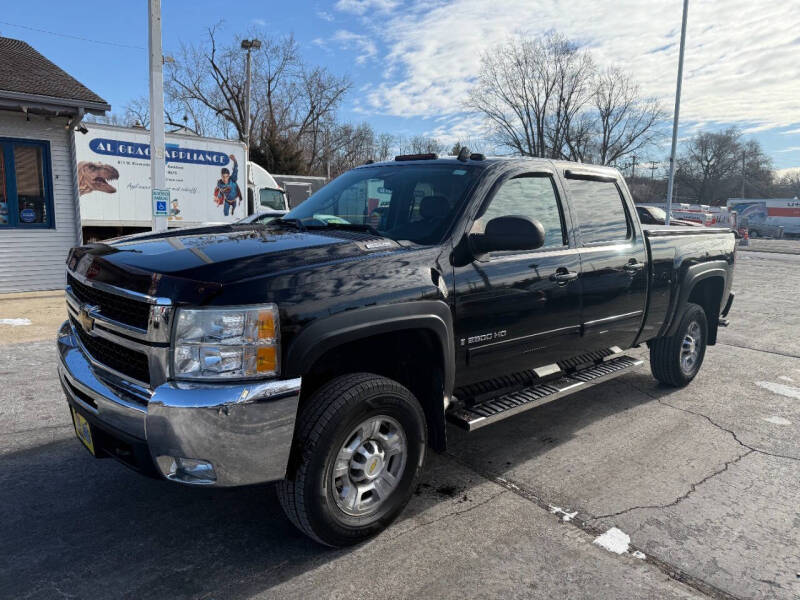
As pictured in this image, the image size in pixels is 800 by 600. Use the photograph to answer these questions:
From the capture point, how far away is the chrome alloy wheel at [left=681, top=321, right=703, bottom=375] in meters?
5.59

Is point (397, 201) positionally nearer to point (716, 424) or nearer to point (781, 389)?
point (716, 424)

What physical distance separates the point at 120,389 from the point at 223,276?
73cm

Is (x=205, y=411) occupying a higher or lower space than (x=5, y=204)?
lower

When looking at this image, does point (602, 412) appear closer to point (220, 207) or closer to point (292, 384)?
point (292, 384)

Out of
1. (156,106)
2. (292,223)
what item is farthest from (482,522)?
(156,106)

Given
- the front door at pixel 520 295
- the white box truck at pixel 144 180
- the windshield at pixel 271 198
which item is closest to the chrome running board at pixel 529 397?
the front door at pixel 520 295

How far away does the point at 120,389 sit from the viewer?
8.51 ft

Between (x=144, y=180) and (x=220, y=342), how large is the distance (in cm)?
1268

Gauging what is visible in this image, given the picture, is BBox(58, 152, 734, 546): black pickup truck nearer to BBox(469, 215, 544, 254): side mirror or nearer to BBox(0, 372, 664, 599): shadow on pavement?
BBox(469, 215, 544, 254): side mirror

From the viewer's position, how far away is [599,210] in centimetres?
448

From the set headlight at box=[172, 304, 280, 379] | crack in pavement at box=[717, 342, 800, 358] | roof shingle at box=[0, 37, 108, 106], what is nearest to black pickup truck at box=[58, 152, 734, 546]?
headlight at box=[172, 304, 280, 379]

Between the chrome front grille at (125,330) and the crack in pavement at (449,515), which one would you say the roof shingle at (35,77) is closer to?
the chrome front grille at (125,330)

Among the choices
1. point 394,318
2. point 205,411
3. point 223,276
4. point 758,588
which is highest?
point 223,276

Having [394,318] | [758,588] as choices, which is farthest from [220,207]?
[758,588]
